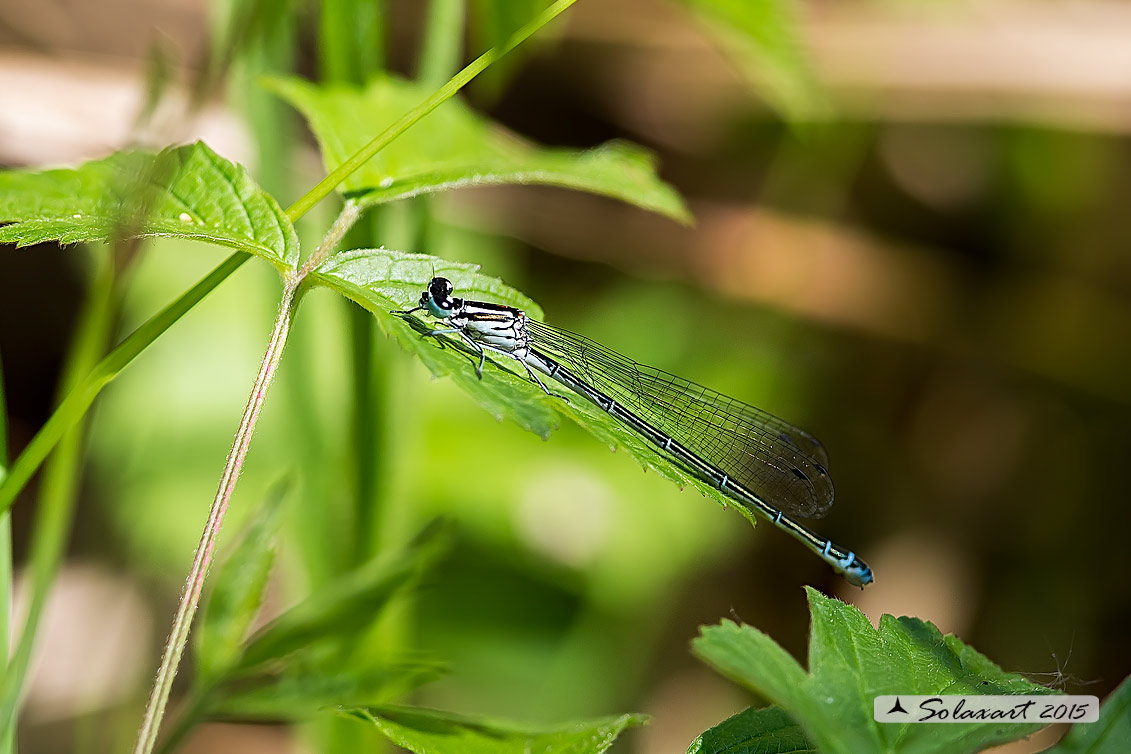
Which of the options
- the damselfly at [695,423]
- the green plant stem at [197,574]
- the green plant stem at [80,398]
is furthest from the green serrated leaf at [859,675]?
the damselfly at [695,423]

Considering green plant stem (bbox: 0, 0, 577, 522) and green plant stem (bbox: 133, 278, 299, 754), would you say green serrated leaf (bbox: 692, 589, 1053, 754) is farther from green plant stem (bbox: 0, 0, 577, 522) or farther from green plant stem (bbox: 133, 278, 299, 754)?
green plant stem (bbox: 0, 0, 577, 522)

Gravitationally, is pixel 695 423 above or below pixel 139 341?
above

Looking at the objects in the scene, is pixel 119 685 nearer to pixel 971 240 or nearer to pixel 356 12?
pixel 356 12

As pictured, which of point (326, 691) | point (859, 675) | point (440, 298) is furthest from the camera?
point (440, 298)

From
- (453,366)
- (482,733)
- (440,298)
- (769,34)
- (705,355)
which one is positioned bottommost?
(482,733)

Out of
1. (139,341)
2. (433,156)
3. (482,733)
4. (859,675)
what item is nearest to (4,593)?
(139,341)

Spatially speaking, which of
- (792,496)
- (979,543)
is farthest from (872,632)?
(979,543)

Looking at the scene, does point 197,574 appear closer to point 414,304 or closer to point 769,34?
point 414,304
